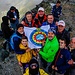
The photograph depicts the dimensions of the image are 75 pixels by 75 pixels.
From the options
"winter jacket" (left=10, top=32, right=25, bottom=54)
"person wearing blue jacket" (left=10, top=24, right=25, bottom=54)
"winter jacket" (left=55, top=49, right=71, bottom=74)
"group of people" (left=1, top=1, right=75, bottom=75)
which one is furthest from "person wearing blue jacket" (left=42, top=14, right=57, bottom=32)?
"winter jacket" (left=55, top=49, right=71, bottom=74)

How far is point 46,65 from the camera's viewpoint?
7562 mm

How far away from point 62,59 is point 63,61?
68 mm

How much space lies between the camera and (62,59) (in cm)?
677

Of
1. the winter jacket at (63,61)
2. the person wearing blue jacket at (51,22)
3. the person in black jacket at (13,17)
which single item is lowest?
the winter jacket at (63,61)

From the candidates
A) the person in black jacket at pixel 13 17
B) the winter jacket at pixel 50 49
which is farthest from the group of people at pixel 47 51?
the person in black jacket at pixel 13 17

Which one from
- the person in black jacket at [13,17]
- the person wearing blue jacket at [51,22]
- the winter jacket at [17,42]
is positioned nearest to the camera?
the winter jacket at [17,42]

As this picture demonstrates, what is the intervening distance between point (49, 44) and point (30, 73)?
3.36ft

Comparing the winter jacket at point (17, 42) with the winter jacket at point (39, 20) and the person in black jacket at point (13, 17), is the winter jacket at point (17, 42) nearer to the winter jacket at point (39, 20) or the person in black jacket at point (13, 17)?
the winter jacket at point (39, 20)

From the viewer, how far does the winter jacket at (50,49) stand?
697cm

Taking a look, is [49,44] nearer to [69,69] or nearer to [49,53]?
[49,53]

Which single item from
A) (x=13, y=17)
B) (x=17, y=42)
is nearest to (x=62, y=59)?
(x=17, y=42)

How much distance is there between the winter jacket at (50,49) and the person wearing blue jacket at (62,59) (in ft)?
0.68

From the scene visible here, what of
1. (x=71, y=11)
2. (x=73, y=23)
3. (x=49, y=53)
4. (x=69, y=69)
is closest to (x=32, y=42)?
(x=49, y=53)

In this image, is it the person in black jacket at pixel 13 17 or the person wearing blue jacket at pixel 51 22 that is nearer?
the person wearing blue jacket at pixel 51 22
